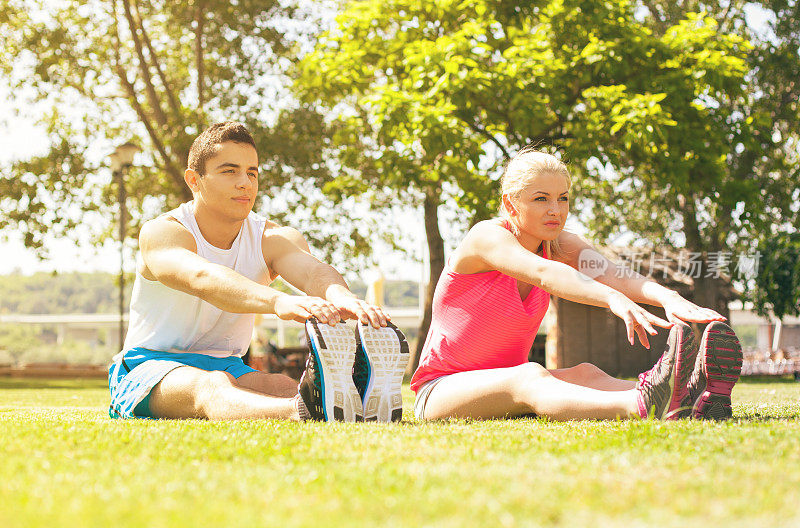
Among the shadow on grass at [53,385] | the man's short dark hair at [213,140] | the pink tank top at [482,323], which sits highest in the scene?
the man's short dark hair at [213,140]

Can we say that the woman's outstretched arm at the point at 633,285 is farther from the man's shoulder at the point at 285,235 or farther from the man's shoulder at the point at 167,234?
the man's shoulder at the point at 167,234

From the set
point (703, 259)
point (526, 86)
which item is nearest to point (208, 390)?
point (526, 86)

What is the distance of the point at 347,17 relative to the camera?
653 inches

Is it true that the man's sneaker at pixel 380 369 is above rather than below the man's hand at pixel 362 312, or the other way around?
below

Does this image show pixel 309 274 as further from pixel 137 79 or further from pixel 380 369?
pixel 137 79

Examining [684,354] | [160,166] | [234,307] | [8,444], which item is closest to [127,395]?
[234,307]

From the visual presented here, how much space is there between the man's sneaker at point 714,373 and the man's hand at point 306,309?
1.68m

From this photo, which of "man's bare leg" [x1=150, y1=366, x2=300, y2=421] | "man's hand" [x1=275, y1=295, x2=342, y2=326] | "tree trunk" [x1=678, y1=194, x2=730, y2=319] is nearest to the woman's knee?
"man's hand" [x1=275, y1=295, x2=342, y2=326]

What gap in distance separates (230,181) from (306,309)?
1186mm

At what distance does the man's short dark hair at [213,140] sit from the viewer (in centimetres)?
455

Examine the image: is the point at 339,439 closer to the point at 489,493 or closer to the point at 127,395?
the point at 489,493

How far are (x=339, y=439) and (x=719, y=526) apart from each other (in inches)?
65.5

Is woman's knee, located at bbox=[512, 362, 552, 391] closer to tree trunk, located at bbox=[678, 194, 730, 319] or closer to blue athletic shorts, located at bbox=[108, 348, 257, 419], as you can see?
blue athletic shorts, located at bbox=[108, 348, 257, 419]
